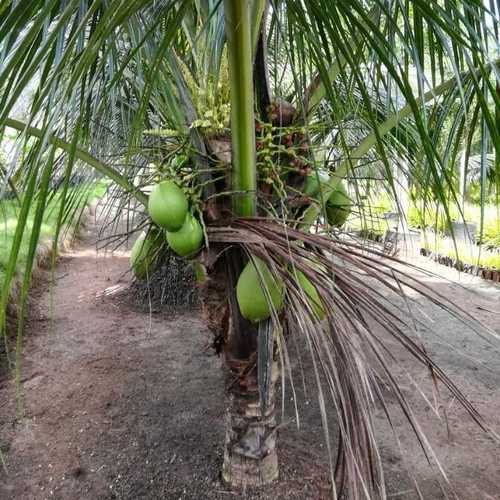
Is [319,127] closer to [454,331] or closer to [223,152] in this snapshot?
[223,152]

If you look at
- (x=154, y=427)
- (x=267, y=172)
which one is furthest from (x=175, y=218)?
(x=154, y=427)

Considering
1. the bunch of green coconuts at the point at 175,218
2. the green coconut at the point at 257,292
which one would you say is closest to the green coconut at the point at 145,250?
the bunch of green coconuts at the point at 175,218

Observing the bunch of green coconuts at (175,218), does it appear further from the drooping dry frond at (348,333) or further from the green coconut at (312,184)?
the green coconut at (312,184)

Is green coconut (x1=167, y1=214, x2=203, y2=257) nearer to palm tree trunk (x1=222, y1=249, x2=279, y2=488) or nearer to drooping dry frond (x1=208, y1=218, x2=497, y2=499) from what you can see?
drooping dry frond (x1=208, y1=218, x2=497, y2=499)

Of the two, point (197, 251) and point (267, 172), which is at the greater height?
point (267, 172)

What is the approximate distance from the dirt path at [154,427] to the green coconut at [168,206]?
53cm

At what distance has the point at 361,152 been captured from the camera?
3.98 ft

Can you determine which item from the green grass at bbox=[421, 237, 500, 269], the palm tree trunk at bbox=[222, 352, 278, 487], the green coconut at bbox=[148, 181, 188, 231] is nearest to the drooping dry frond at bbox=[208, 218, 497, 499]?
the green coconut at bbox=[148, 181, 188, 231]

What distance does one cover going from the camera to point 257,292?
3.45ft

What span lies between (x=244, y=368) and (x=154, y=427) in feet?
2.59

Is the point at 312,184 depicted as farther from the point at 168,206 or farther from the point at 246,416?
the point at 246,416

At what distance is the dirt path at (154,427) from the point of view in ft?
5.38

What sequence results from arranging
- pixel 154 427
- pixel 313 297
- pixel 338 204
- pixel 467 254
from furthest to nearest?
pixel 467 254 → pixel 154 427 → pixel 338 204 → pixel 313 297

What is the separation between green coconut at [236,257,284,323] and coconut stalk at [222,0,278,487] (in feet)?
0.55
